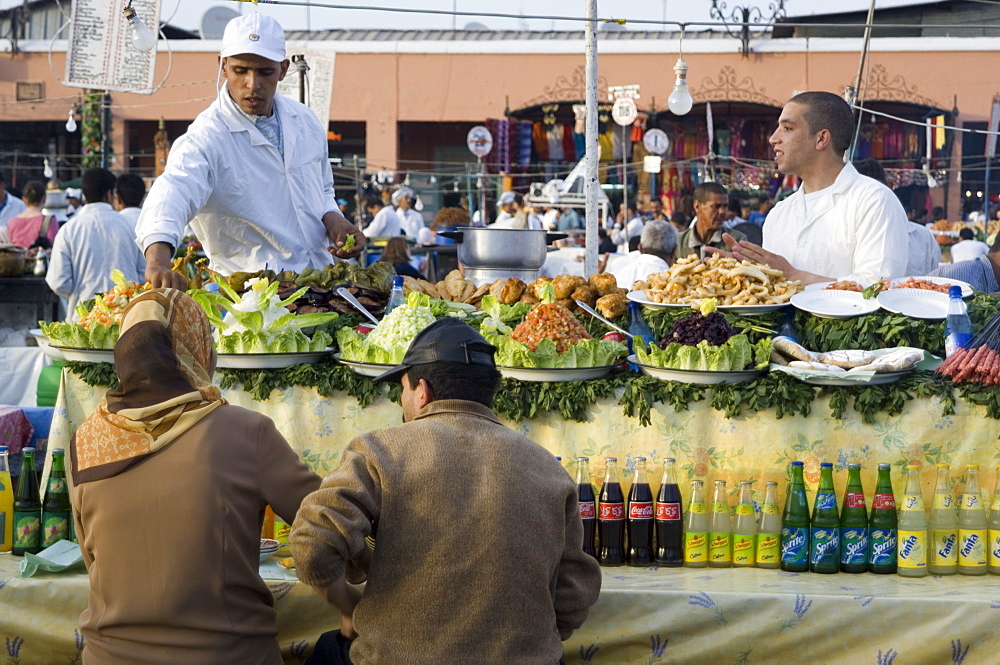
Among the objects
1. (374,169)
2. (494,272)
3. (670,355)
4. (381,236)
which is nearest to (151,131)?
(374,169)

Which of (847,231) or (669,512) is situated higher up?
(847,231)

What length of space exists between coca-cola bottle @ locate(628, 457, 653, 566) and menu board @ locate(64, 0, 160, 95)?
7888 mm

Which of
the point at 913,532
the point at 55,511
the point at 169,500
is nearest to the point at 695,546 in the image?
the point at 913,532

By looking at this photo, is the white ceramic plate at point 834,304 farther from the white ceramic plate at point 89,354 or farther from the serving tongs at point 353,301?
the white ceramic plate at point 89,354

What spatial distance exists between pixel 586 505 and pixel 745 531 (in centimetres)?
52

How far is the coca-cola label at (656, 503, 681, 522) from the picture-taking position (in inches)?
133

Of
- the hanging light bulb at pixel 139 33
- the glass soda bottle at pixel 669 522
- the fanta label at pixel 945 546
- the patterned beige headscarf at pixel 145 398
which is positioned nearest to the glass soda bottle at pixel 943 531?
the fanta label at pixel 945 546

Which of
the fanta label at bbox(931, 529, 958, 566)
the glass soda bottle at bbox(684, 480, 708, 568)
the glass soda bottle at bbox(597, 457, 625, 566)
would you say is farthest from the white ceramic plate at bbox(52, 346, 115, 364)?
the fanta label at bbox(931, 529, 958, 566)

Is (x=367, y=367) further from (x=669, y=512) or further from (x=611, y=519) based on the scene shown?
(x=669, y=512)

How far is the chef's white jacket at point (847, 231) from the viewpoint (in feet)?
13.6

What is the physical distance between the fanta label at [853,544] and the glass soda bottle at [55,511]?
254 cm

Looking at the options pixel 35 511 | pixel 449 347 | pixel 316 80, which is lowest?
pixel 35 511

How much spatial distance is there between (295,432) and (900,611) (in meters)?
2.04

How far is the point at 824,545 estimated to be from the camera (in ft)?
10.9
